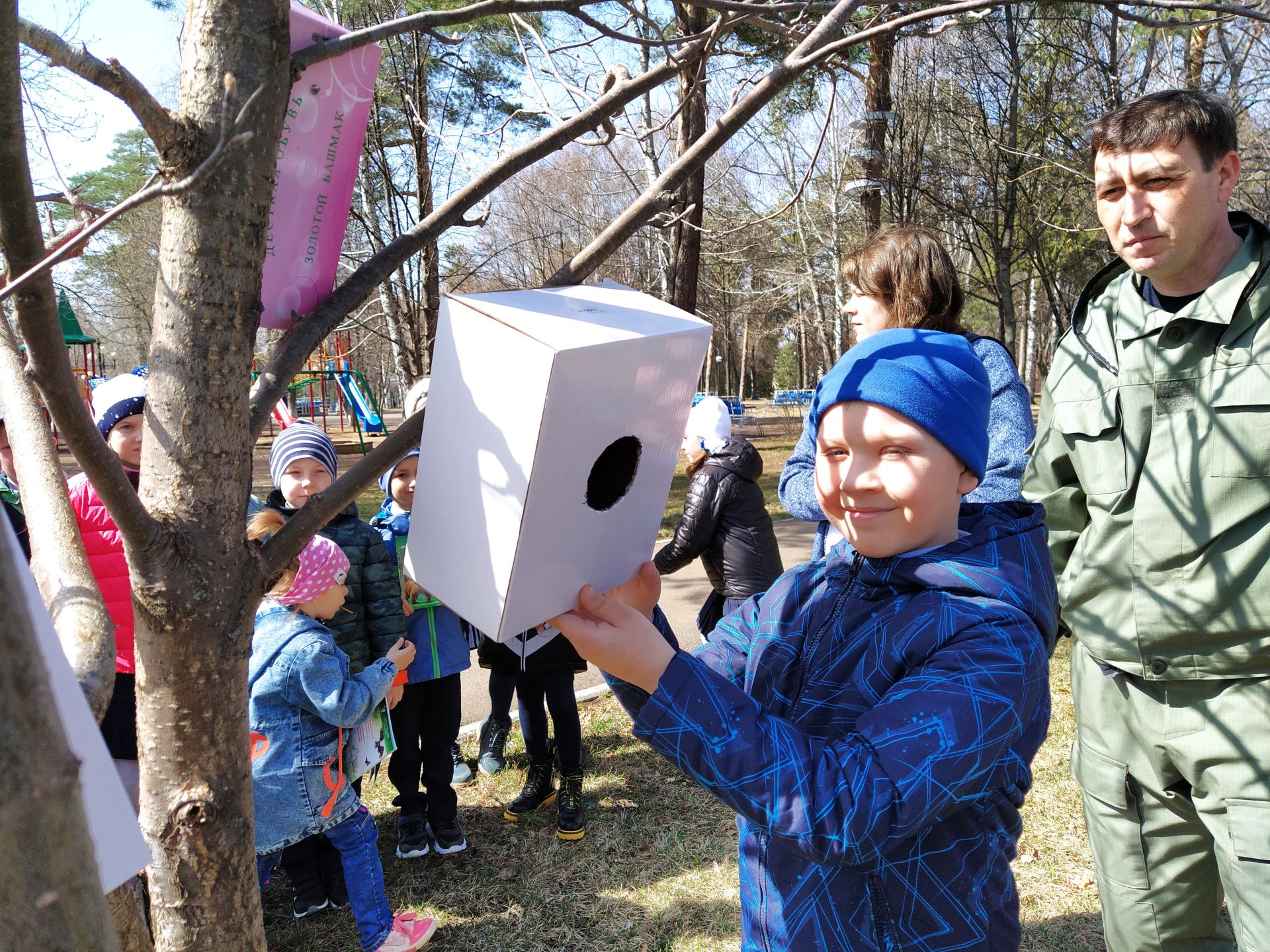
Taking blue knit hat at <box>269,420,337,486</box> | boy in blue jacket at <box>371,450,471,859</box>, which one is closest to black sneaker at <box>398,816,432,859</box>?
boy in blue jacket at <box>371,450,471,859</box>

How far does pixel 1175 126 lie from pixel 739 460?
6.89ft

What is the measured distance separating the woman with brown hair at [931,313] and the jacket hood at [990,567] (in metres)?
0.84

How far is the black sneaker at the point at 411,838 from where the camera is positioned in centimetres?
306

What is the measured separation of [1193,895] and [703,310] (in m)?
25.8

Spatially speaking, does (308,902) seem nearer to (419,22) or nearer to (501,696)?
(501,696)

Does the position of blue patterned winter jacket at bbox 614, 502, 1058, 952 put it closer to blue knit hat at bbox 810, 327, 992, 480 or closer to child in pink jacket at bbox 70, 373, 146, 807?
blue knit hat at bbox 810, 327, 992, 480

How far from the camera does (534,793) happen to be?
3.39 m

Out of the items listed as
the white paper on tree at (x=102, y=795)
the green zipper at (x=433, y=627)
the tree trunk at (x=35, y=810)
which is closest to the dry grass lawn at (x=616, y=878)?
the green zipper at (x=433, y=627)

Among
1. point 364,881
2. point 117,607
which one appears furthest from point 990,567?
point 117,607

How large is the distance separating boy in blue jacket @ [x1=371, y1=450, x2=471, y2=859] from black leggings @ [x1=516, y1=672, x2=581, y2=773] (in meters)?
0.27

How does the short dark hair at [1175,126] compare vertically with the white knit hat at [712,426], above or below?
above

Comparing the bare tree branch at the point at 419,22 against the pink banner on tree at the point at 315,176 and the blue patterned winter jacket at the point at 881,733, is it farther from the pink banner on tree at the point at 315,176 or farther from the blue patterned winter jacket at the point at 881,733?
the blue patterned winter jacket at the point at 881,733

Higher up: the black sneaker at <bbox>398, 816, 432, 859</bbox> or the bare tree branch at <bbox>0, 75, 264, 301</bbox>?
the bare tree branch at <bbox>0, 75, 264, 301</bbox>

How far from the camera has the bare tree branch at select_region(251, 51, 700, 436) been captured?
126 centimetres
